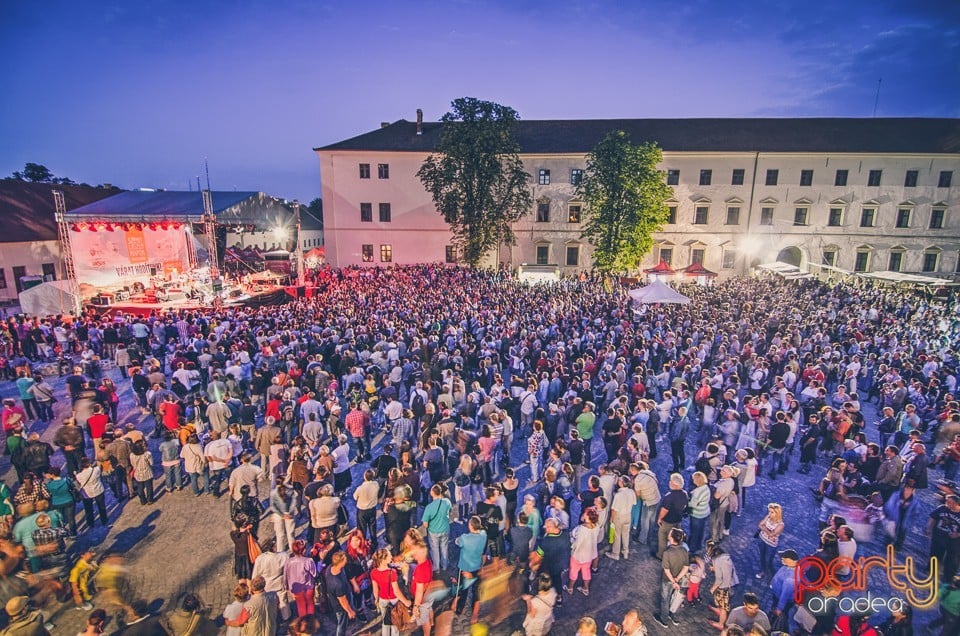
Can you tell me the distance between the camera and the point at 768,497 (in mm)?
9008

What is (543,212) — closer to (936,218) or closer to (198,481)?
(936,218)

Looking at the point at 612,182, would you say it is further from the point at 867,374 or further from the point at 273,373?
the point at 273,373

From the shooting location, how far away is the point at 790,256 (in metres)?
36.7

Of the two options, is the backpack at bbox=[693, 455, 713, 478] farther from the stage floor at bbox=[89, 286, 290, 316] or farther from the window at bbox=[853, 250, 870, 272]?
the window at bbox=[853, 250, 870, 272]

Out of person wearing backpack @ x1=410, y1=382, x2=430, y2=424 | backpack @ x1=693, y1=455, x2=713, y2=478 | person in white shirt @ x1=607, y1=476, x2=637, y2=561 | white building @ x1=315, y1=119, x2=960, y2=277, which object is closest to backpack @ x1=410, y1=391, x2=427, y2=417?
person wearing backpack @ x1=410, y1=382, x2=430, y2=424

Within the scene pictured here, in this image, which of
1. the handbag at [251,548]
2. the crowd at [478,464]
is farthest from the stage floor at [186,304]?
the handbag at [251,548]

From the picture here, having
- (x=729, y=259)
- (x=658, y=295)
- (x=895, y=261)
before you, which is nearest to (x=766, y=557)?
(x=658, y=295)

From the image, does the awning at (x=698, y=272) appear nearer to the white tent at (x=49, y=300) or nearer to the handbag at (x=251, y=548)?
the handbag at (x=251, y=548)

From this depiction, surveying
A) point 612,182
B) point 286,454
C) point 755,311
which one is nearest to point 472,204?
point 612,182

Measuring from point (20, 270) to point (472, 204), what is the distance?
26.7 metres

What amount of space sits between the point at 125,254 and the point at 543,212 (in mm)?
27985

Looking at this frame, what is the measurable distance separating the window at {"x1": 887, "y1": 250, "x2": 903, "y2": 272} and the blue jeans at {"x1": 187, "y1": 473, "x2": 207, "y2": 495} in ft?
148

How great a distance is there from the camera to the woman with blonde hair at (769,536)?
631 centimetres

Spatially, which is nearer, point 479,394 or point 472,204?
point 479,394
